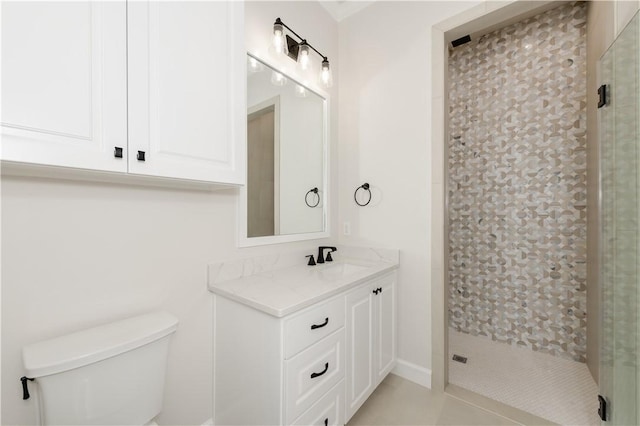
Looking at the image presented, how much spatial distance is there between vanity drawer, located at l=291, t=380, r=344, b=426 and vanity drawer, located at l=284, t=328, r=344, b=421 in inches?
1.1

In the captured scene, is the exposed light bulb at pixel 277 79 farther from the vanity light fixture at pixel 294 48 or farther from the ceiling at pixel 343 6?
the ceiling at pixel 343 6

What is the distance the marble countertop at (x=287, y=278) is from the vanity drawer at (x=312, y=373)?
0.72ft

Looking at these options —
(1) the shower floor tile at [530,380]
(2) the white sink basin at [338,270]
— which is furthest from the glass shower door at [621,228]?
(2) the white sink basin at [338,270]

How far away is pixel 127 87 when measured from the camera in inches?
34.6

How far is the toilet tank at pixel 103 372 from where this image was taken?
0.81 meters

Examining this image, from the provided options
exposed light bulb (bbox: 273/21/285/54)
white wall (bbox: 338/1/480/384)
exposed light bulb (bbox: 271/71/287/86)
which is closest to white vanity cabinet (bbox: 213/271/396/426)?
white wall (bbox: 338/1/480/384)

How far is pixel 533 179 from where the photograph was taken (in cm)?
226

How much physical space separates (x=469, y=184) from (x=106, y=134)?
8.92ft

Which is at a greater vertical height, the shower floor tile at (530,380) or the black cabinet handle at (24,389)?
the black cabinet handle at (24,389)

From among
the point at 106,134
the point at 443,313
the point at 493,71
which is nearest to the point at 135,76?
the point at 106,134

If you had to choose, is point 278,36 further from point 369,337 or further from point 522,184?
point 522,184

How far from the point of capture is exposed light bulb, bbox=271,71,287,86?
1.74 metres

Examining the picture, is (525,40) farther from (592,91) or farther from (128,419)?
(128,419)

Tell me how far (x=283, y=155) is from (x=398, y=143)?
0.83 metres
